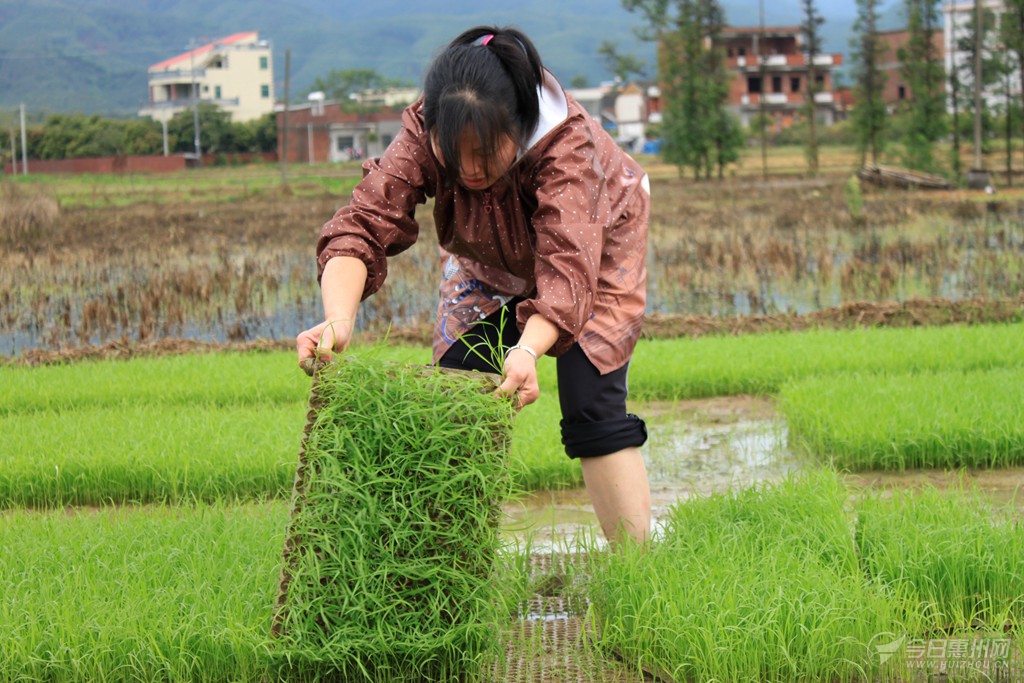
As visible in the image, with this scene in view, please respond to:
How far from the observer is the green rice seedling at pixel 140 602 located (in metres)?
2.54

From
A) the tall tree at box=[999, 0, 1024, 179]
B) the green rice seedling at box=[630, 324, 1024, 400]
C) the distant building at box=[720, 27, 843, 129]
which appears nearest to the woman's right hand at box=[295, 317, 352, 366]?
the green rice seedling at box=[630, 324, 1024, 400]

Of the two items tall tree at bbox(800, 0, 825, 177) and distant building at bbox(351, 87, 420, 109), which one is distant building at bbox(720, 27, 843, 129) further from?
tall tree at bbox(800, 0, 825, 177)

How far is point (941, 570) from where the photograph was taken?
2.99 meters

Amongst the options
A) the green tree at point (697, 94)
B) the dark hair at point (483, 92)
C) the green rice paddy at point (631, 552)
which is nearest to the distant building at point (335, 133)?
the green tree at point (697, 94)

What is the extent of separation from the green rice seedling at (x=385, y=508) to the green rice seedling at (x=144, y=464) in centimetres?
174

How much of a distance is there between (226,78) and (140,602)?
67.7m

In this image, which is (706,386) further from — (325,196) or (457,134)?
(325,196)

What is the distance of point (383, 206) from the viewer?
2.66 metres

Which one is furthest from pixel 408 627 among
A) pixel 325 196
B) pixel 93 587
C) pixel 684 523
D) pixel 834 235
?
pixel 325 196

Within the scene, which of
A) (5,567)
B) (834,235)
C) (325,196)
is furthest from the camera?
(325,196)

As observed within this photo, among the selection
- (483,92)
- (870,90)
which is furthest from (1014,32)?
(483,92)

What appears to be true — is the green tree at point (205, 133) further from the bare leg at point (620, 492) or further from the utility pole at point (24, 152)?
the bare leg at point (620, 492)

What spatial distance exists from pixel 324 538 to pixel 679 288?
28.3 feet

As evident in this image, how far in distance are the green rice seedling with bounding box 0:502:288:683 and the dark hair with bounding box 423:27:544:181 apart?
3.73 ft
